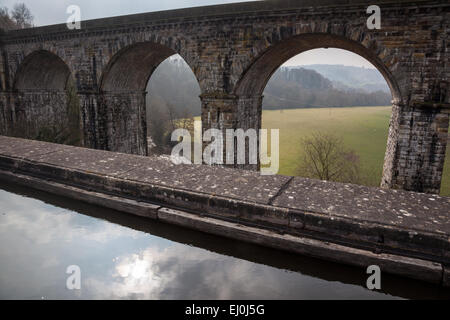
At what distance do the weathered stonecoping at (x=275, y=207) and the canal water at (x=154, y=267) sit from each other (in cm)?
9

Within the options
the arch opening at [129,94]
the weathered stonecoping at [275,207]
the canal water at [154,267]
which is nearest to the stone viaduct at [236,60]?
the arch opening at [129,94]

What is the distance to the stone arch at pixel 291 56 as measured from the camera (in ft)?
23.5

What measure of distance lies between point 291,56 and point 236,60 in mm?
2089

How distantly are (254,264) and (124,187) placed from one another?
145cm

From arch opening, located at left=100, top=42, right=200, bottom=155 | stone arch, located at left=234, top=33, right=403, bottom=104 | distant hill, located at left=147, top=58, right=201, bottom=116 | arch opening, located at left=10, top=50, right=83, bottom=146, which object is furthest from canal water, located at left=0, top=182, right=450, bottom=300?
distant hill, located at left=147, top=58, right=201, bottom=116

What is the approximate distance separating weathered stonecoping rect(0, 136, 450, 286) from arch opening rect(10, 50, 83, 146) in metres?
11.1

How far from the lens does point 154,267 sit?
1909mm

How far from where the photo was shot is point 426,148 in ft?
21.5

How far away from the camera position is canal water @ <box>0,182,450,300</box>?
1693mm


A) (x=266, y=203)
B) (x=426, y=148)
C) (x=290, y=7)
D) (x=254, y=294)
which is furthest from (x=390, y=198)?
(x=290, y=7)

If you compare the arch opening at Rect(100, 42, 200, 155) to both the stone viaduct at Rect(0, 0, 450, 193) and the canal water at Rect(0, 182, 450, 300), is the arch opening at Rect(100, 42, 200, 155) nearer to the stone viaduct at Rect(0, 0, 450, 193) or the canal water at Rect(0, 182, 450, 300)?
the stone viaduct at Rect(0, 0, 450, 193)

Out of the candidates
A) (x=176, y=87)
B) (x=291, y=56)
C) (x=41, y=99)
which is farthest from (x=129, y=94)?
(x=176, y=87)
